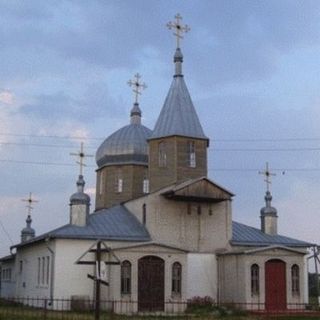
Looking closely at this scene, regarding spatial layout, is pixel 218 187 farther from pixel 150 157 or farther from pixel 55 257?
pixel 55 257

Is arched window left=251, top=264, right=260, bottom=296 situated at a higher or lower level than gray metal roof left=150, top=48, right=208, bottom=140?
lower

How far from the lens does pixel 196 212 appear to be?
32.5 meters

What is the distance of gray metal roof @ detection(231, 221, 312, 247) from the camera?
33531 mm

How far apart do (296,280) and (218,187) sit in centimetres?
598

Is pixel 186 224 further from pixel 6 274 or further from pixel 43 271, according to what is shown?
pixel 6 274

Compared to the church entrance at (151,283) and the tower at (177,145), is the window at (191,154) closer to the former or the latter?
the tower at (177,145)

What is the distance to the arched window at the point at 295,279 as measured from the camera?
105 feet

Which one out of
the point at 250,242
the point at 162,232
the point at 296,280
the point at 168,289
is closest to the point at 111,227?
the point at 162,232

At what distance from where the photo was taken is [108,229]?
31734 mm

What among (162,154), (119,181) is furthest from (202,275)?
(119,181)

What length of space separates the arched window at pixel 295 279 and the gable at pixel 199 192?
475 cm

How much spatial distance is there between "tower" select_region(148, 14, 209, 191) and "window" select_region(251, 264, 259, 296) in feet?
17.8

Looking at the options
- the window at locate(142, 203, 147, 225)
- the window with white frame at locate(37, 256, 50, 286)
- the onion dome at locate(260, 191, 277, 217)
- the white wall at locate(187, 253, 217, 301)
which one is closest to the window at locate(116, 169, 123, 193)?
the window at locate(142, 203, 147, 225)

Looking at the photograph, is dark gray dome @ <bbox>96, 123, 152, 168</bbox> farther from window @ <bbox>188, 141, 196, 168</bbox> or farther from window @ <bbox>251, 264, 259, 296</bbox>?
window @ <bbox>251, 264, 259, 296</bbox>
